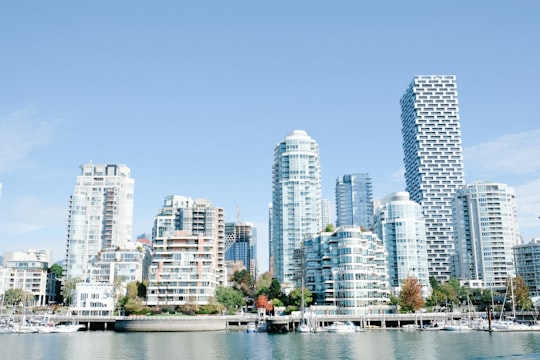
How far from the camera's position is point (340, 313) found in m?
169

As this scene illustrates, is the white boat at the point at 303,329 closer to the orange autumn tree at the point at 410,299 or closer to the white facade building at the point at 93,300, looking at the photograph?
the orange autumn tree at the point at 410,299

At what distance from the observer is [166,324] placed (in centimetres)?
15850

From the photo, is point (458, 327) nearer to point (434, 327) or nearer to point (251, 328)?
point (434, 327)

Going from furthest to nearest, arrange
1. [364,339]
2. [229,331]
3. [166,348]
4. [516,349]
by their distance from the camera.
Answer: [229,331], [364,339], [166,348], [516,349]

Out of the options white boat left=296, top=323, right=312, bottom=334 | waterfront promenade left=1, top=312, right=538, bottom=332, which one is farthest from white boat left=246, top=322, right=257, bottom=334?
white boat left=296, top=323, right=312, bottom=334

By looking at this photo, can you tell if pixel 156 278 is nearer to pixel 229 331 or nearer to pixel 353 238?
pixel 229 331

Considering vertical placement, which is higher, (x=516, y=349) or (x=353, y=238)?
(x=353, y=238)

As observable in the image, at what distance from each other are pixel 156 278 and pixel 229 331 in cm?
3276

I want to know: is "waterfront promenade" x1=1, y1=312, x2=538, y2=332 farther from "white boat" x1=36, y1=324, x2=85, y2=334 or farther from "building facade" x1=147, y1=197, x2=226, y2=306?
"building facade" x1=147, y1=197, x2=226, y2=306

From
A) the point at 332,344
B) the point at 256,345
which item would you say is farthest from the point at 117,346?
the point at 332,344

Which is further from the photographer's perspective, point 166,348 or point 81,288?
point 81,288

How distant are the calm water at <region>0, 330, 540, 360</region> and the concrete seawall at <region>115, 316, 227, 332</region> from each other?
30886 millimetres

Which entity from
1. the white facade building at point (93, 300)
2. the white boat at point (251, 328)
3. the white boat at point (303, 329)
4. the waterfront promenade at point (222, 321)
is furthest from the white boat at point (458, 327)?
the white facade building at point (93, 300)

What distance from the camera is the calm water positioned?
9188cm
